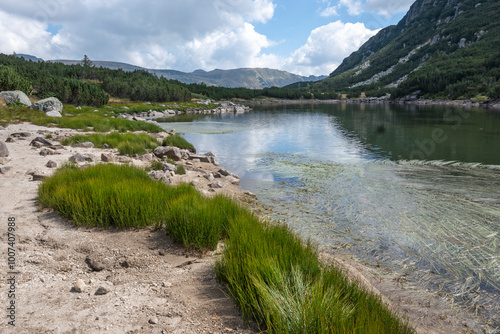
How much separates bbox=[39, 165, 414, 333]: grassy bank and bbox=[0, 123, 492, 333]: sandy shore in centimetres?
28

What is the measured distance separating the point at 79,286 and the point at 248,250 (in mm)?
2472

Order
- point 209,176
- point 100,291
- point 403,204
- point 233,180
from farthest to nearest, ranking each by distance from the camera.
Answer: point 233,180
point 209,176
point 403,204
point 100,291

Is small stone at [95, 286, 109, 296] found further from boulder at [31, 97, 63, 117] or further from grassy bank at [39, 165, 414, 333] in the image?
boulder at [31, 97, 63, 117]

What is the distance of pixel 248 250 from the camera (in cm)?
438

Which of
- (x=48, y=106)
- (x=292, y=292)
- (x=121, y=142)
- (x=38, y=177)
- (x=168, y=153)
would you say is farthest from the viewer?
(x=48, y=106)

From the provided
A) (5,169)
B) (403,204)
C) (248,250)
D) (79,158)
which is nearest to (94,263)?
(248,250)

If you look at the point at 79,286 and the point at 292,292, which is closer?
the point at 292,292

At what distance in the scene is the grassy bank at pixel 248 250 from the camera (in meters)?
3.08

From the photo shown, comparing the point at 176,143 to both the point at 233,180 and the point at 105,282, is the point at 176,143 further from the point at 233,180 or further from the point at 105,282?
the point at 105,282

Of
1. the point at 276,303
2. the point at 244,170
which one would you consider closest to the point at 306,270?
the point at 276,303

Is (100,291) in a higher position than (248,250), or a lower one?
lower

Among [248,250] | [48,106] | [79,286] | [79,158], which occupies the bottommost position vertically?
[79,286]

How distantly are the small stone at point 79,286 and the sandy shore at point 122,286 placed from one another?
0.09 meters

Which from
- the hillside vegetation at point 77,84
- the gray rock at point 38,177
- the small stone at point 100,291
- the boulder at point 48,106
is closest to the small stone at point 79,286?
the small stone at point 100,291
